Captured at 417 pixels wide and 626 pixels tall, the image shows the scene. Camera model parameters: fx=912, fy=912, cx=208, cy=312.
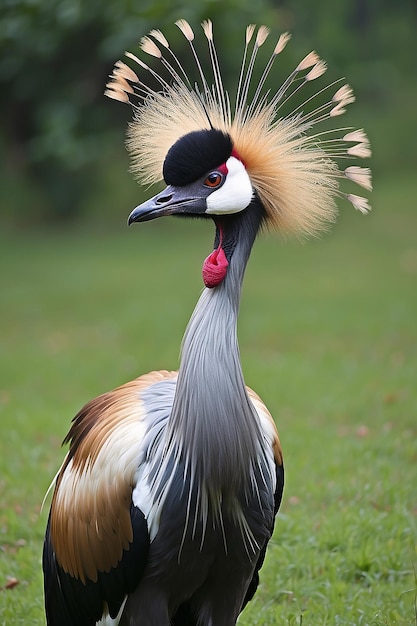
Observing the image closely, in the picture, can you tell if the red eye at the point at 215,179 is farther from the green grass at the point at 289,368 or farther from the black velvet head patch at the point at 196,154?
the green grass at the point at 289,368

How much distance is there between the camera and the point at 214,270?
2844 millimetres

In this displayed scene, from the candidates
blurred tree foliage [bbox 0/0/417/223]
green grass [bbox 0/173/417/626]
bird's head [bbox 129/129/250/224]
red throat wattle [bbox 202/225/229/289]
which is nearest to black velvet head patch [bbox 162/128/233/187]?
bird's head [bbox 129/129/250/224]

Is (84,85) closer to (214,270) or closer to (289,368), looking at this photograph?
(289,368)

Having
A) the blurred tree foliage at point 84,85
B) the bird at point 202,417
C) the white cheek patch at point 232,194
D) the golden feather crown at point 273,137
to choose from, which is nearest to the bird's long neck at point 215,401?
the bird at point 202,417

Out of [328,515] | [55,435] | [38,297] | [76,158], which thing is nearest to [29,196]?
[76,158]

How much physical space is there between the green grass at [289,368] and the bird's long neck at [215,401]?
0.45m

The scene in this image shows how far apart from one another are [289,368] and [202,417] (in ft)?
16.5

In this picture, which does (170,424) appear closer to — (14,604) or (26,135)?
(14,604)

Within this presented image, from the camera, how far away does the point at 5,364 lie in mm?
8617

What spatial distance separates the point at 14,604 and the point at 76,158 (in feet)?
43.5

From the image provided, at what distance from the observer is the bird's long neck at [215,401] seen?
9.08 feet

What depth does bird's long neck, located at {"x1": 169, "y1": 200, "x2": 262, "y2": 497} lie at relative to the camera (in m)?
2.77

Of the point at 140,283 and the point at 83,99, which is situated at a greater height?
the point at 83,99

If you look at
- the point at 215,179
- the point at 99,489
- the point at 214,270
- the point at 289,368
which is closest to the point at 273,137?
the point at 215,179
